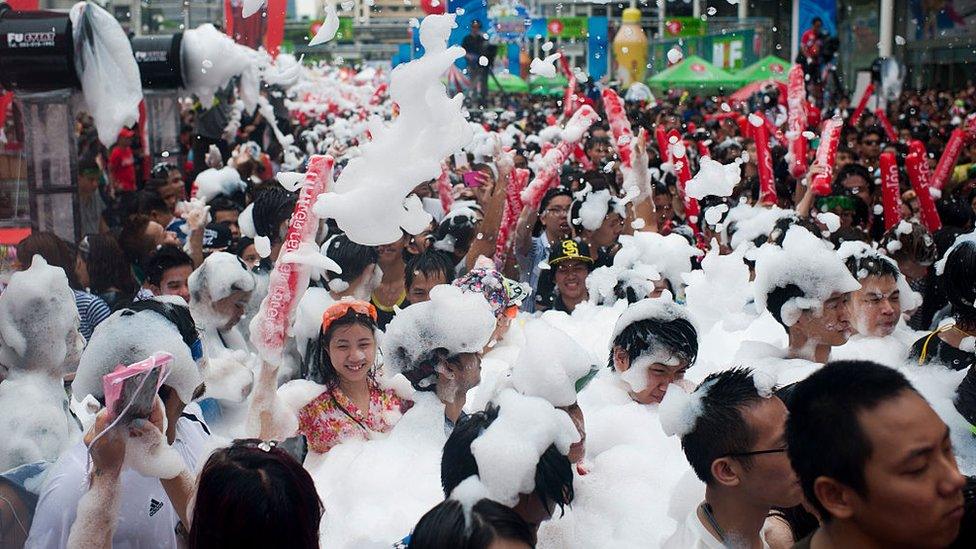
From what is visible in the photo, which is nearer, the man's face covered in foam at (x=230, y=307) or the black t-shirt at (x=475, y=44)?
the man's face covered in foam at (x=230, y=307)

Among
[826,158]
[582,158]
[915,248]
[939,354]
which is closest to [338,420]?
[939,354]

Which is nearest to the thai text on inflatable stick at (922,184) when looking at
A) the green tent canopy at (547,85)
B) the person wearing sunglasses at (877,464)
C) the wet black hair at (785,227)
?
the wet black hair at (785,227)

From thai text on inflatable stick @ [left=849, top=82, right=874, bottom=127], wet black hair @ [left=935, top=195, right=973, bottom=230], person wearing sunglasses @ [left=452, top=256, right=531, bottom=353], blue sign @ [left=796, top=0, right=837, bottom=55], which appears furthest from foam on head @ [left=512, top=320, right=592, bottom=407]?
blue sign @ [left=796, top=0, right=837, bottom=55]

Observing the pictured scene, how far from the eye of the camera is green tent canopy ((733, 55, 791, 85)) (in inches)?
753

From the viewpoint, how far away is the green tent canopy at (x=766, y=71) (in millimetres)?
19125

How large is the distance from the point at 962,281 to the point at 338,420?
2198 millimetres

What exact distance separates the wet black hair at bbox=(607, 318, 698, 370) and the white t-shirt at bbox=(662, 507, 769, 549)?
0.97 metres

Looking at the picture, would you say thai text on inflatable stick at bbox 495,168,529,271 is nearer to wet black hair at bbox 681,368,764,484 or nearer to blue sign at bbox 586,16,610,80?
wet black hair at bbox 681,368,764,484

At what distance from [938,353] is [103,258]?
3778 millimetres

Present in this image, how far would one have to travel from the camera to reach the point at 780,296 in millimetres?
3789

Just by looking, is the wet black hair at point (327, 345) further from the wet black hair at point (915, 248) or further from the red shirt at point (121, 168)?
the red shirt at point (121, 168)

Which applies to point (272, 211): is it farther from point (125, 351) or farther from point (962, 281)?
point (962, 281)

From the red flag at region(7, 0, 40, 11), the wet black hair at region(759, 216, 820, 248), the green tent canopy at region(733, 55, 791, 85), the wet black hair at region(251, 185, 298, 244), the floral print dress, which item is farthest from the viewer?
the green tent canopy at region(733, 55, 791, 85)

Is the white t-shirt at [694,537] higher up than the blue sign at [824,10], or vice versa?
the blue sign at [824,10]
